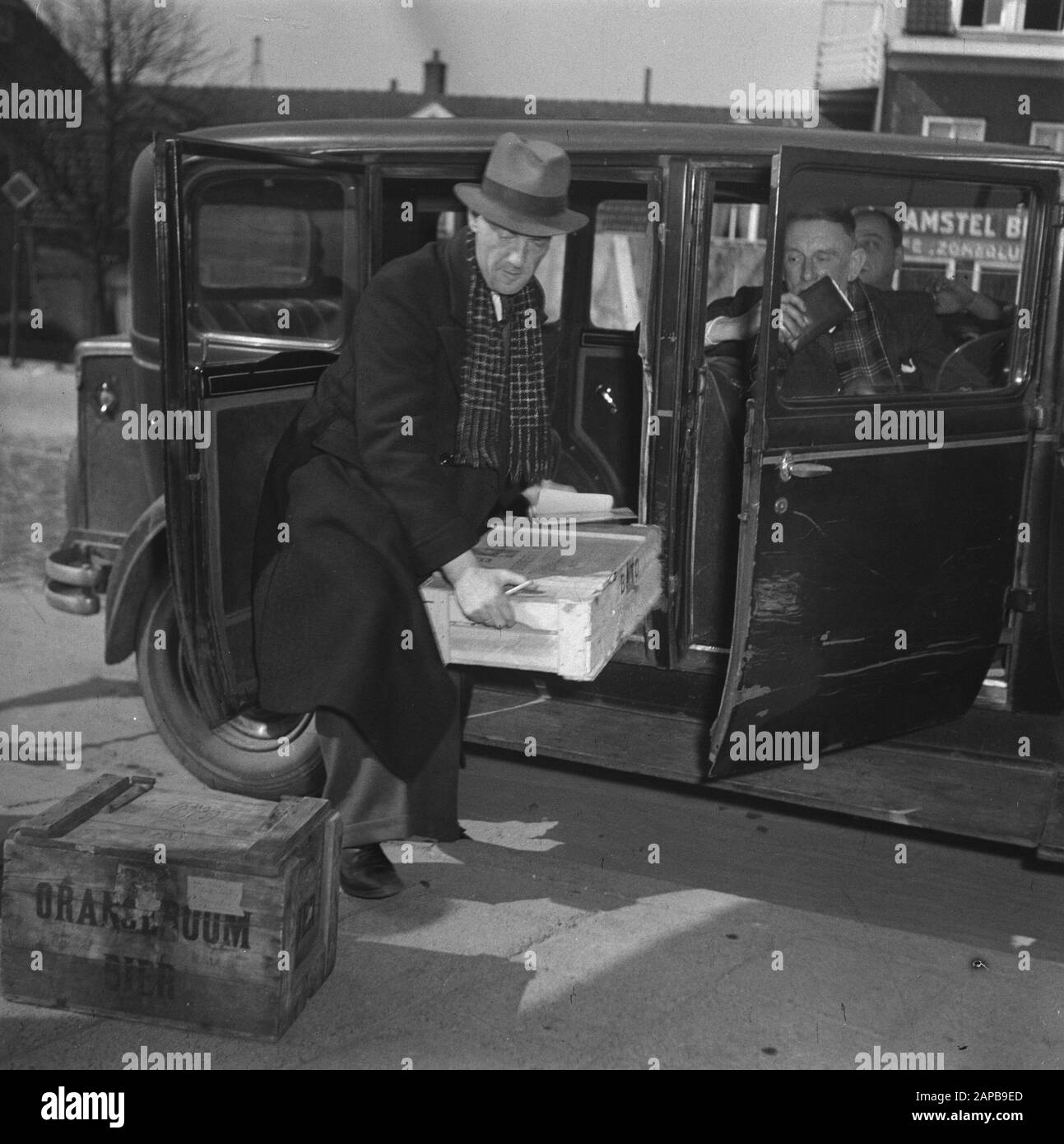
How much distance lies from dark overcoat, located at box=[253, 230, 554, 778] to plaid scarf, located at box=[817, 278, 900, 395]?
2.95 feet

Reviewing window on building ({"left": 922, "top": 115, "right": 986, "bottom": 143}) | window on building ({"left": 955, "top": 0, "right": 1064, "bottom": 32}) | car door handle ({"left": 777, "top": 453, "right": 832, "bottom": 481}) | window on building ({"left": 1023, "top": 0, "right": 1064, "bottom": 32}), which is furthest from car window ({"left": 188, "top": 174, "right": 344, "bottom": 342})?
window on building ({"left": 1023, "top": 0, "right": 1064, "bottom": 32})

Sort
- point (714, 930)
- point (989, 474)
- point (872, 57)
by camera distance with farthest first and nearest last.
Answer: point (872, 57) < point (989, 474) < point (714, 930)

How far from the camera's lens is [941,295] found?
13.3 feet

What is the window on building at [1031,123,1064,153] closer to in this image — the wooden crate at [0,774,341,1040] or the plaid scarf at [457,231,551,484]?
the plaid scarf at [457,231,551,484]

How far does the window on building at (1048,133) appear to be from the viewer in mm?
19359

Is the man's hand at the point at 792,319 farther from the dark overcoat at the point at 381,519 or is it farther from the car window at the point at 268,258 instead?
the car window at the point at 268,258

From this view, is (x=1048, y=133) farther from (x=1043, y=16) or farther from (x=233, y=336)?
(x=233, y=336)

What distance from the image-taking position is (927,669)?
385cm

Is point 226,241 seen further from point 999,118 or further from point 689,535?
point 999,118

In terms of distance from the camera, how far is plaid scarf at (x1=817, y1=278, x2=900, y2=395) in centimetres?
383

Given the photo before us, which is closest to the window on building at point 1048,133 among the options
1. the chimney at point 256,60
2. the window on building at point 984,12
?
the window on building at point 984,12

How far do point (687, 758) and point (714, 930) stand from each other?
564 mm

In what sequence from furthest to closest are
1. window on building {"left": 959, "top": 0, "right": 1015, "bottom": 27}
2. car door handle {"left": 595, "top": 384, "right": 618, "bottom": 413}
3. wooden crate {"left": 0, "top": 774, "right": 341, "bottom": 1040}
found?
window on building {"left": 959, "top": 0, "right": 1015, "bottom": 27}
car door handle {"left": 595, "top": 384, "right": 618, "bottom": 413}
wooden crate {"left": 0, "top": 774, "right": 341, "bottom": 1040}

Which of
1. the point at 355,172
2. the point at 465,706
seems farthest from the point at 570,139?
the point at 465,706
